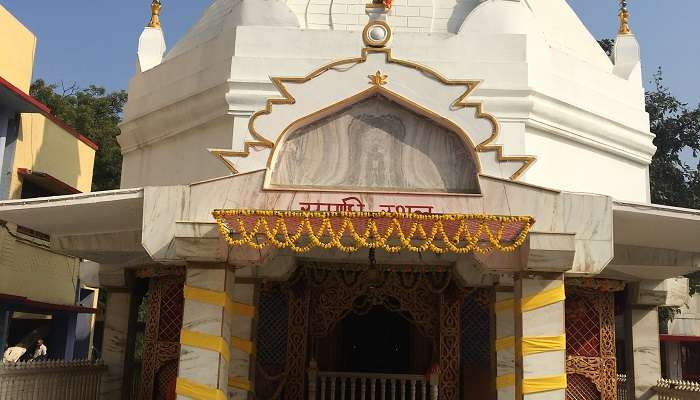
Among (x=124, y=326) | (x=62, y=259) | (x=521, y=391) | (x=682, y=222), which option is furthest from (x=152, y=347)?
(x=62, y=259)

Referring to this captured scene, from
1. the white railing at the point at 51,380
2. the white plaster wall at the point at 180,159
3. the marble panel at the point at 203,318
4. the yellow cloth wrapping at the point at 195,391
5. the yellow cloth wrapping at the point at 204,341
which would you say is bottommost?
the white railing at the point at 51,380

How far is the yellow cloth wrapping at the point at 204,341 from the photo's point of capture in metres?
8.45

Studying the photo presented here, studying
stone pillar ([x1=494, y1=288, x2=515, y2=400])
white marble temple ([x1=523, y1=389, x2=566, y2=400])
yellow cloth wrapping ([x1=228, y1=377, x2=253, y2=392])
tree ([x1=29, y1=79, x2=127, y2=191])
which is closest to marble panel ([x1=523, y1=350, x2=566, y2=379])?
white marble temple ([x1=523, y1=389, x2=566, y2=400])

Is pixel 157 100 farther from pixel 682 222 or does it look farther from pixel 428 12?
pixel 682 222

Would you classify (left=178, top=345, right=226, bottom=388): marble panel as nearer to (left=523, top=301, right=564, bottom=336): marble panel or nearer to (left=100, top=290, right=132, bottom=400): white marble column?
(left=523, top=301, right=564, bottom=336): marble panel

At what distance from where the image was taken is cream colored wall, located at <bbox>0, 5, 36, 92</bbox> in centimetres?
1745

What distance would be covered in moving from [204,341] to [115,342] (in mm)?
5325

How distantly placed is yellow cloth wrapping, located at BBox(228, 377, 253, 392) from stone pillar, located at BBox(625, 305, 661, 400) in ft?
22.4

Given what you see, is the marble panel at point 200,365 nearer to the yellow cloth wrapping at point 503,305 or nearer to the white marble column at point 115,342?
the yellow cloth wrapping at point 503,305

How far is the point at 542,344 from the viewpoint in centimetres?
821

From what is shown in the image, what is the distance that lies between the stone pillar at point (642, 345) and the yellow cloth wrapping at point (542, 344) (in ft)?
17.5

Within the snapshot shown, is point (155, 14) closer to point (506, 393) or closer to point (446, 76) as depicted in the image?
point (446, 76)

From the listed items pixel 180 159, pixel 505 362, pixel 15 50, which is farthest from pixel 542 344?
pixel 15 50

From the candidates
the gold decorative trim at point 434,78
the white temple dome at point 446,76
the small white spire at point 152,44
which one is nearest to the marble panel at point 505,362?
the white temple dome at point 446,76
